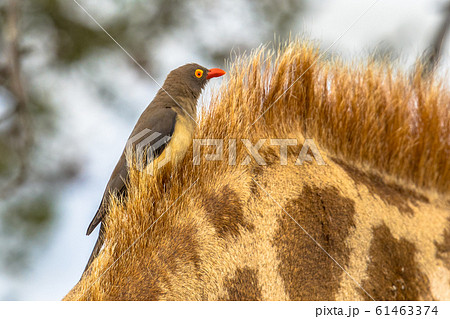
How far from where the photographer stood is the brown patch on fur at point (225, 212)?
0.57 meters

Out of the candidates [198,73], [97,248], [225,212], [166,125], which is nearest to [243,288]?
[225,212]

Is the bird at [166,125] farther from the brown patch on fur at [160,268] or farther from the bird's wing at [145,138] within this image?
the brown patch on fur at [160,268]

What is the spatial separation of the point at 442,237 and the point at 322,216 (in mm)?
181

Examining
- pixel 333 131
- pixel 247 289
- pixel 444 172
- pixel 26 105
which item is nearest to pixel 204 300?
pixel 247 289

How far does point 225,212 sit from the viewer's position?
0.58 meters

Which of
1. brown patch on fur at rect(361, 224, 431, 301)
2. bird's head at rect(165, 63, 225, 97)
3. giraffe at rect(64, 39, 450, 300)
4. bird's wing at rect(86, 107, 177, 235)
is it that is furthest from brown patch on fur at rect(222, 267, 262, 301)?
bird's head at rect(165, 63, 225, 97)

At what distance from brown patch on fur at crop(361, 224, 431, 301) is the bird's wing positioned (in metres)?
0.36

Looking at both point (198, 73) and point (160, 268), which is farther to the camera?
point (198, 73)

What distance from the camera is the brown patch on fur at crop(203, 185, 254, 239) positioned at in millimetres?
572

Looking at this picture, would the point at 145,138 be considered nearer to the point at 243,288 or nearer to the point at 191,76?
the point at 191,76

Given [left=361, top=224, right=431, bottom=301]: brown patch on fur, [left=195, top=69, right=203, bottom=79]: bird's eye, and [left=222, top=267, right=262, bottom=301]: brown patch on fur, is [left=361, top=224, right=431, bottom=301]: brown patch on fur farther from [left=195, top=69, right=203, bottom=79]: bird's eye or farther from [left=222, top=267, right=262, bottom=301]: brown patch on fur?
[left=195, top=69, right=203, bottom=79]: bird's eye

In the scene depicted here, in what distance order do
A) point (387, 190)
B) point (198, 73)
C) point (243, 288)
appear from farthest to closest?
point (198, 73) < point (387, 190) < point (243, 288)

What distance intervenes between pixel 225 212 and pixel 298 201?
0.32ft
